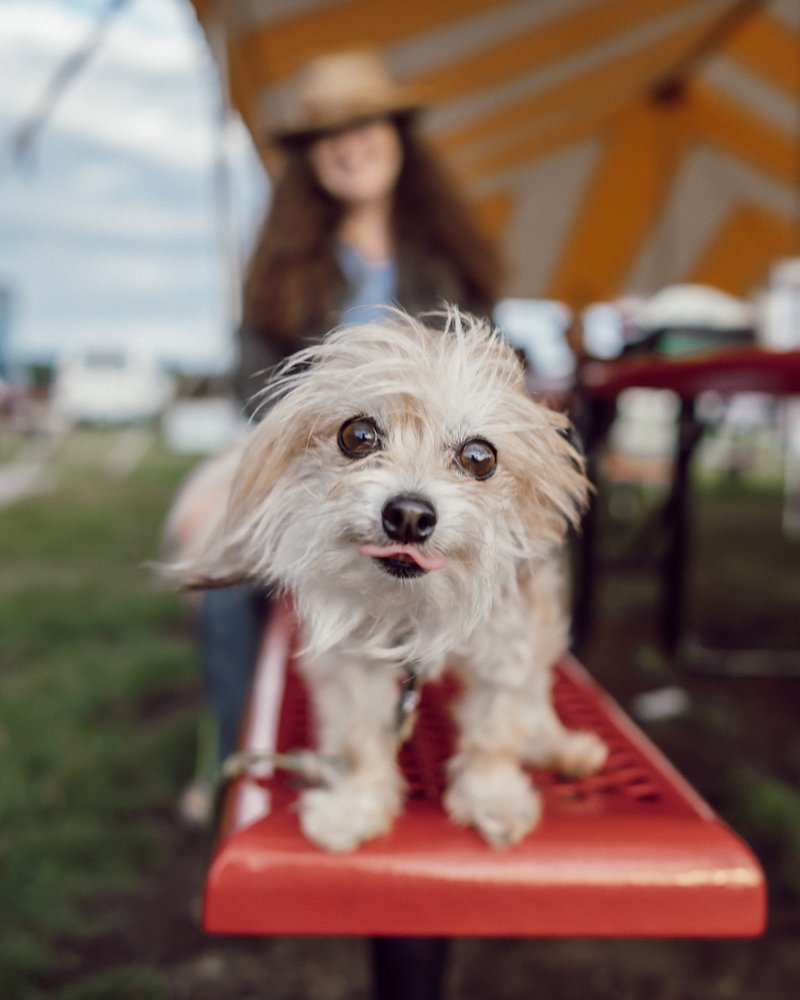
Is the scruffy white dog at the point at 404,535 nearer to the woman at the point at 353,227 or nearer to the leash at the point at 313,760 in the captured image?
the leash at the point at 313,760

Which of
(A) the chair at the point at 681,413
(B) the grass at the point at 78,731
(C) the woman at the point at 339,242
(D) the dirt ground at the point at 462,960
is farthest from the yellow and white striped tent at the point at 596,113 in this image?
(D) the dirt ground at the point at 462,960

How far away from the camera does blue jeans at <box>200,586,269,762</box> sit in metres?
1.83

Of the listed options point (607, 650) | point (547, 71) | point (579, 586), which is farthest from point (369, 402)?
point (547, 71)

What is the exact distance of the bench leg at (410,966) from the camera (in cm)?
100

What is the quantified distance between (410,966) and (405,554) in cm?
58

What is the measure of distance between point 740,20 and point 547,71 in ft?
3.22

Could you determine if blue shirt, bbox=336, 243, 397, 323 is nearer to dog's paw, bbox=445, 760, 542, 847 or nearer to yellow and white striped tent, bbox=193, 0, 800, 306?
dog's paw, bbox=445, 760, 542, 847

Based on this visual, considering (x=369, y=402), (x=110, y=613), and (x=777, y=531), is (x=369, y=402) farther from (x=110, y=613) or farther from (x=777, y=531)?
(x=777, y=531)

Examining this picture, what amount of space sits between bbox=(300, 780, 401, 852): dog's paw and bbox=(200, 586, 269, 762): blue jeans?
950 mm

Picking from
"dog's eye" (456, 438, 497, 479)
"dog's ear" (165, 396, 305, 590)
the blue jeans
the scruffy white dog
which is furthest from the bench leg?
the blue jeans

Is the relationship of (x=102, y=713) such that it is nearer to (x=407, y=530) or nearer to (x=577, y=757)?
(x=577, y=757)

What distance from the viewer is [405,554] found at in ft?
2.30

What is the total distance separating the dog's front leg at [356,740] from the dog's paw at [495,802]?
0.07 m

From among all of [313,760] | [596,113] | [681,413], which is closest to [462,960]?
[313,760]
